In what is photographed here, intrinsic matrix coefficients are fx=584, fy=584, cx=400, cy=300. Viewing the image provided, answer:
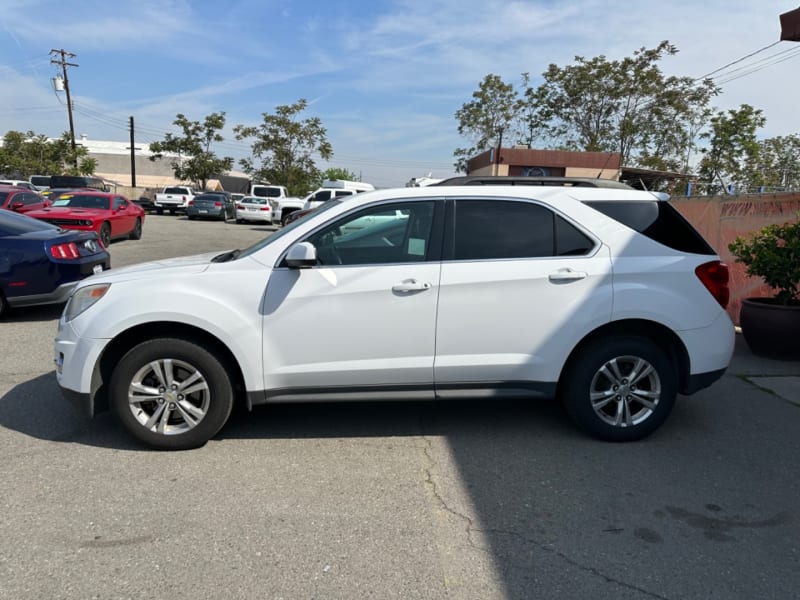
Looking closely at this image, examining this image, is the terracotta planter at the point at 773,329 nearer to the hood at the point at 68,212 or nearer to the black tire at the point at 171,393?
the black tire at the point at 171,393

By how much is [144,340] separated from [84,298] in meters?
0.49

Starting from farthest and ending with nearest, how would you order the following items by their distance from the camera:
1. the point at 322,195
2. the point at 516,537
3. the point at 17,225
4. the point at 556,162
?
the point at 556,162 → the point at 322,195 → the point at 17,225 → the point at 516,537

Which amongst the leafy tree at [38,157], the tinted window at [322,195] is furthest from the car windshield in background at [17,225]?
the leafy tree at [38,157]

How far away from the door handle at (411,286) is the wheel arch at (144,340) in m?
1.18

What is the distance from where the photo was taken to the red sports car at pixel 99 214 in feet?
45.3

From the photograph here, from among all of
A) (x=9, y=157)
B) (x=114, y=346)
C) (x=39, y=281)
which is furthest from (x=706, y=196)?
(x=9, y=157)

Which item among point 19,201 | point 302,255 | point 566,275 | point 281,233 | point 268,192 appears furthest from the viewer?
point 268,192

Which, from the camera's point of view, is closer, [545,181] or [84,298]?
[84,298]

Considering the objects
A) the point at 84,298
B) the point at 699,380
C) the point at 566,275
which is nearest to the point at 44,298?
the point at 84,298

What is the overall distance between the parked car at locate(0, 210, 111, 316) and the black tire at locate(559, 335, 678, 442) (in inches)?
249

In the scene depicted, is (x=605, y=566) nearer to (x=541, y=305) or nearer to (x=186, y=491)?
(x=541, y=305)

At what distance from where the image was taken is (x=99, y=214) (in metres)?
15.4

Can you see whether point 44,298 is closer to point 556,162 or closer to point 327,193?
point 327,193

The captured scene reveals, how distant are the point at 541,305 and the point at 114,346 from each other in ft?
9.38
